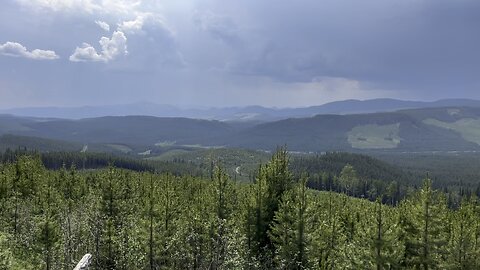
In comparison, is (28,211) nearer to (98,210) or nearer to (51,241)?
(98,210)

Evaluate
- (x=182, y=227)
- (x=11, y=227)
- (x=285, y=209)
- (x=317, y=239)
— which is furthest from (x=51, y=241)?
(x=317, y=239)

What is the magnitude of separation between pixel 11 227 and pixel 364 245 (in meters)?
43.0

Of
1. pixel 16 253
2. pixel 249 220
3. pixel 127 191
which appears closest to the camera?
pixel 16 253

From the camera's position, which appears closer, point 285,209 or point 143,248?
point 143,248

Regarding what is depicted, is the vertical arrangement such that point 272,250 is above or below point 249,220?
below

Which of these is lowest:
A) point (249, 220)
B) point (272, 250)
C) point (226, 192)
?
point (272, 250)

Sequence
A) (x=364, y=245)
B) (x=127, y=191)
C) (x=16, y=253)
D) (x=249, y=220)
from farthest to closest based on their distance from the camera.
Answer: (x=127, y=191)
(x=249, y=220)
(x=16, y=253)
(x=364, y=245)

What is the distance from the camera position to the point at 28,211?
55.6m

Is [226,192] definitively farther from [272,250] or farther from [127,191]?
[127,191]

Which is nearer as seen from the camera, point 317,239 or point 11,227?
point 317,239

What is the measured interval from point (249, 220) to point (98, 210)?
68.4 ft

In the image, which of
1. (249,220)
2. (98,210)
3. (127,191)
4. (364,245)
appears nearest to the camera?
(364,245)

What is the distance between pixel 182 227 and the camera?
4412 centimetres

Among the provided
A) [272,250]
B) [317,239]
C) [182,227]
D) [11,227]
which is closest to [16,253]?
[11,227]
